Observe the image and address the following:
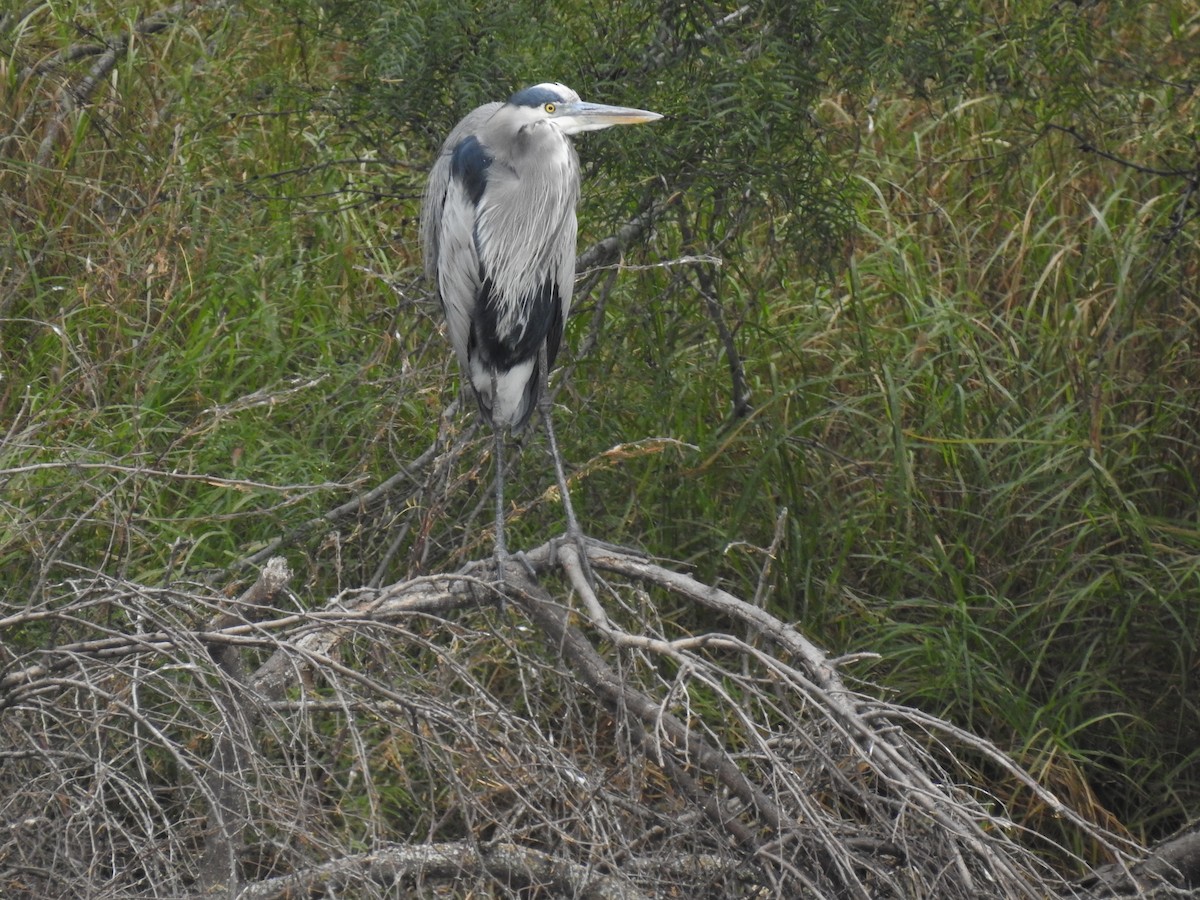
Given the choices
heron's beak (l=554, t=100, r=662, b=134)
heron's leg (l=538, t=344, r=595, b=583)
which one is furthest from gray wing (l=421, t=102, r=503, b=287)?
heron's leg (l=538, t=344, r=595, b=583)

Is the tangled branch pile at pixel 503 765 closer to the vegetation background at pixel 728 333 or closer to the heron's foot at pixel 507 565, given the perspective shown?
the heron's foot at pixel 507 565

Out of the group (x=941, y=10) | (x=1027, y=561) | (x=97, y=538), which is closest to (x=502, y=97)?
Result: (x=941, y=10)

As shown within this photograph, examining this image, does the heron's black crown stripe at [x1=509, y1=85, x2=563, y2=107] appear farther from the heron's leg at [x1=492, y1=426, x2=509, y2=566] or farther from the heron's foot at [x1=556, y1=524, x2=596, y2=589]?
the heron's foot at [x1=556, y1=524, x2=596, y2=589]

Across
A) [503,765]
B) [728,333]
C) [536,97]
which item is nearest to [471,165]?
[536,97]

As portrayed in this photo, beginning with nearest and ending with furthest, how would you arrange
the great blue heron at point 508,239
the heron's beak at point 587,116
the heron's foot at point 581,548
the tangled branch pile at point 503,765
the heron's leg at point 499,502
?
the tangled branch pile at point 503,765
the heron's foot at point 581,548
the heron's leg at point 499,502
the heron's beak at point 587,116
the great blue heron at point 508,239

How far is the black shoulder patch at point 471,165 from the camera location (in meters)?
3.25

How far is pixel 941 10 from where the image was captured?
11.4ft

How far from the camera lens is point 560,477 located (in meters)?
3.18

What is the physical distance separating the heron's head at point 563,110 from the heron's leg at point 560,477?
557 mm

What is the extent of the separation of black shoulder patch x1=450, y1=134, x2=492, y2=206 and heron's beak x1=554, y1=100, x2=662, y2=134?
22 centimetres

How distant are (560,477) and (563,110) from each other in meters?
0.78

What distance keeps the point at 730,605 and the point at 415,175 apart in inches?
87.6

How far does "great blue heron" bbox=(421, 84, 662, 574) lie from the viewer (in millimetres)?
3191

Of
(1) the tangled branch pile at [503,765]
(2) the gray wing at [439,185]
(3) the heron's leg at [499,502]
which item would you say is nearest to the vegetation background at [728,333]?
(3) the heron's leg at [499,502]
